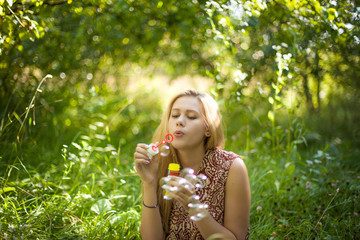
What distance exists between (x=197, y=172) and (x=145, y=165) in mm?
282

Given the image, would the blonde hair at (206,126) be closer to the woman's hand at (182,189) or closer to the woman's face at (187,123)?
the woman's face at (187,123)

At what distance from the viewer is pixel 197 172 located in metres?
1.78

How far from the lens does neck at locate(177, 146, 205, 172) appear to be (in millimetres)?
1794

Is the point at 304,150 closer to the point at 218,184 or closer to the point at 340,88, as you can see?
the point at 340,88

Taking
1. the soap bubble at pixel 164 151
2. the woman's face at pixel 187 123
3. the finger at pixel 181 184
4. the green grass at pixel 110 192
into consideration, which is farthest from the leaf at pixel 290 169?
the finger at pixel 181 184

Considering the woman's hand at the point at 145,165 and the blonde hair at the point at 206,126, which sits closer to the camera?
the woman's hand at the point at 145,165

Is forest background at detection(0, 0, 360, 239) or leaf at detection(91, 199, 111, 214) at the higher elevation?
forest background at detection(0, 0, 360, 239)

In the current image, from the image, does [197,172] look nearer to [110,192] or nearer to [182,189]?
[182,189]

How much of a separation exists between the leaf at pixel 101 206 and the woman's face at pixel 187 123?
77 centimetres

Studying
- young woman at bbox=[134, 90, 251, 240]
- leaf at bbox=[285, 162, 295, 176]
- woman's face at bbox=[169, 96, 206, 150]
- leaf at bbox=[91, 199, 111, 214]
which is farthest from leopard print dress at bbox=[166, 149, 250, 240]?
leaf at bbox=[285, 162, 295, 176]

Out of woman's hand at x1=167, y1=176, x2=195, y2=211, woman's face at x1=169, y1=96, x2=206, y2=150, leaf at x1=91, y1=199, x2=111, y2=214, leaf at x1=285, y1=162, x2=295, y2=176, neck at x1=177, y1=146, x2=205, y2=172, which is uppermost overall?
woman's face at x1=169, y1=96, x2=206, y2=150

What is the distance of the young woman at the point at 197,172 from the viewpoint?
1.65 metres

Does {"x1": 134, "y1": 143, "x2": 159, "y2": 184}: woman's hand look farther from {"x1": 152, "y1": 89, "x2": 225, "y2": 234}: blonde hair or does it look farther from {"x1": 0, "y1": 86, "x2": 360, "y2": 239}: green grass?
{"x1": 0, "y1": 86, "x2": 360, "y2": 239}: green grass

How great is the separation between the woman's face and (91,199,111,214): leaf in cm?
77
